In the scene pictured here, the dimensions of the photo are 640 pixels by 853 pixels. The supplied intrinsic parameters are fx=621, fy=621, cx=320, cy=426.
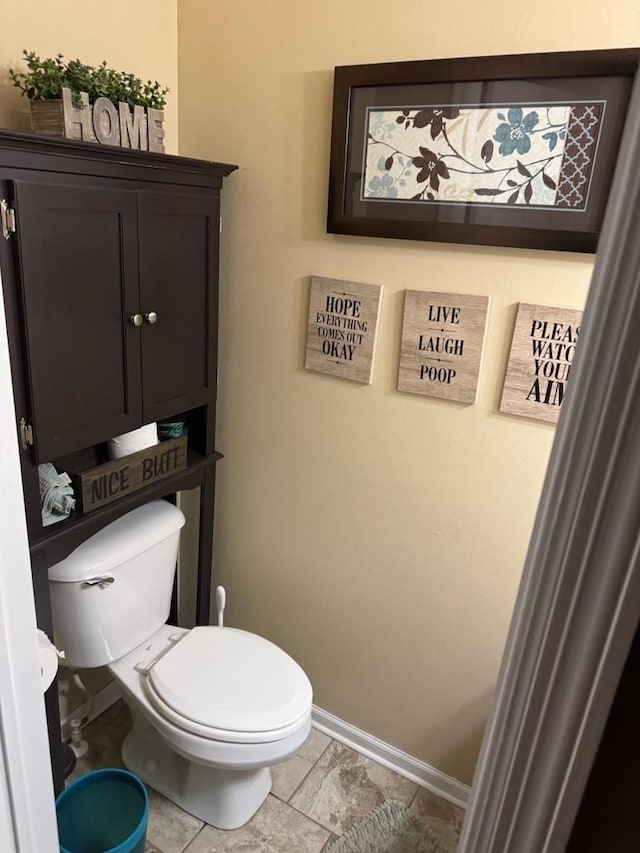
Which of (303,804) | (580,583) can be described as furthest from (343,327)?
(303,804)

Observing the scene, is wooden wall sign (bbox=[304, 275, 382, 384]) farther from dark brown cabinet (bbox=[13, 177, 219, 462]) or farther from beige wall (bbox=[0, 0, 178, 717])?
beige wall (bbox=[0, 0, 178, 717])

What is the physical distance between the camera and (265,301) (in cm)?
174

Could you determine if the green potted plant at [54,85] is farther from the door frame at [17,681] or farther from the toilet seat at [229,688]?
the toilet seat at [229,688]

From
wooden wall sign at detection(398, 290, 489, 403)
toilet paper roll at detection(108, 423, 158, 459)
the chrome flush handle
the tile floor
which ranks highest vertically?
wooden wall sign at detection(398, 290, 489, 403)

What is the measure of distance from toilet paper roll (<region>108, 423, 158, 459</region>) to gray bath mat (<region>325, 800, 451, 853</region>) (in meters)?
1.18

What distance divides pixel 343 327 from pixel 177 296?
43cm

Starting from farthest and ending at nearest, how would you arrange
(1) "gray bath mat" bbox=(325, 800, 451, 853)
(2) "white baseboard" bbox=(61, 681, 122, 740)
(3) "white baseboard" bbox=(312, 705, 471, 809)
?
(2) "white baseboard" bbox=(61, 681, 122, 740) → (3) "white baseboard" bbox=(312, 705, 471, 809) → (1) "gray bath mat" bbox=(325, 800, 451, 853)

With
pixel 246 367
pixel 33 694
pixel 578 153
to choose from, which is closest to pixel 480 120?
pixel 578 153

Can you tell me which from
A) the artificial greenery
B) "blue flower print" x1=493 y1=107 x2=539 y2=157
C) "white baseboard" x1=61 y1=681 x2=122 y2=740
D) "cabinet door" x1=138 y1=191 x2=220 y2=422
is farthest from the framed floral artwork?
"white baseboard" x1=61 y1=681 x2=122 y2=740

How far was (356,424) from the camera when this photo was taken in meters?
1.68

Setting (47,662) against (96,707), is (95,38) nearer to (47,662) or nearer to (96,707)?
(47,662)

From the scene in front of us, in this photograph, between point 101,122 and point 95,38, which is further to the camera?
point 95,38

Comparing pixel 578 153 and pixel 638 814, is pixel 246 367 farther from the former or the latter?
pixel 638 814

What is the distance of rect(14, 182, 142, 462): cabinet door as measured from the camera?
48.0 inches
